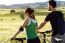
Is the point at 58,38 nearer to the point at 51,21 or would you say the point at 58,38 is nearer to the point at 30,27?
the point at 51,21

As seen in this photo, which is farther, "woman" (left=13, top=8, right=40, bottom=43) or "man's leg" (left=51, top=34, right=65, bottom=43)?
"man's leg" (left=51, top=34, right=65, bottom=43)

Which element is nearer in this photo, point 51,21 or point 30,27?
point 30,27

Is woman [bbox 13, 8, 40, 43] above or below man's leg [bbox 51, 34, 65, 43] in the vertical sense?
above

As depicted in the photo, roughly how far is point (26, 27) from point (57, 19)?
74 cm

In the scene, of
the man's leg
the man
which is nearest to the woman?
the man

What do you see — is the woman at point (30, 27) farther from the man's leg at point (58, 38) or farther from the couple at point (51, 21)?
the man's leg at point (58, 38)

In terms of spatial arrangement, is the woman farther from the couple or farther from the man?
the man

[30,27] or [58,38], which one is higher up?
[30,27]

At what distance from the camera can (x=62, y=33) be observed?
7.35 meters

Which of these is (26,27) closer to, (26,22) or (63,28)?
(26,22)

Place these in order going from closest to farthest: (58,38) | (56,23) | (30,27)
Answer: (30,27), (56,23), (58,38)

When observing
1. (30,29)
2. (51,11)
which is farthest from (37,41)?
(51,11)

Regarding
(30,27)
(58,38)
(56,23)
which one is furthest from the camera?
(58,38)

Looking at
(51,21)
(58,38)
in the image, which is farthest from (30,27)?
(58,38)
